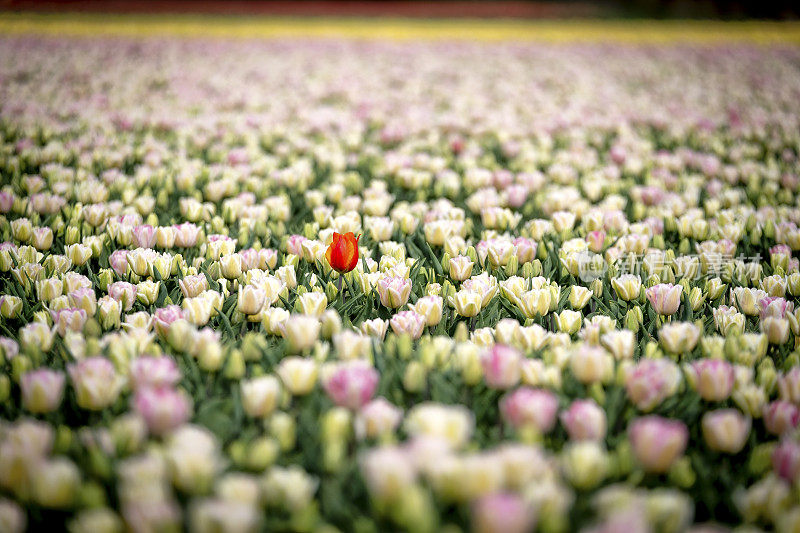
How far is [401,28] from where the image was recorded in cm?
1527

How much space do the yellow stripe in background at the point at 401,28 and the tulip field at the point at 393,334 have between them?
946cm

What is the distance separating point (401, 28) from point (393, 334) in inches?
589

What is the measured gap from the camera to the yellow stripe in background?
1291cm

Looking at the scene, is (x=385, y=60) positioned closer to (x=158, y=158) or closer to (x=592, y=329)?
(x=158, y=158)

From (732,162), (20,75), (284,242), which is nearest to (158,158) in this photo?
(284,242)

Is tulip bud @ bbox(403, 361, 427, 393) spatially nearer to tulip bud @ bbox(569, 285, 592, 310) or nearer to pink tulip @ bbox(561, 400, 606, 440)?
pink tulip @ bbox(561, 400, 606, 440)

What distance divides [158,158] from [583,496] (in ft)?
10.5

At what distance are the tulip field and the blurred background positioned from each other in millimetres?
15002

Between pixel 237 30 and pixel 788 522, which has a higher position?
pixel 237 30

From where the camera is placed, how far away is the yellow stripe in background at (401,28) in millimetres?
12906

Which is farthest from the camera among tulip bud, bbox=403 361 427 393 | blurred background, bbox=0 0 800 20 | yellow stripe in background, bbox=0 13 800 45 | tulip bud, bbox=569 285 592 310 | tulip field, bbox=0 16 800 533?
blurred background, bbox=0 0 800 20

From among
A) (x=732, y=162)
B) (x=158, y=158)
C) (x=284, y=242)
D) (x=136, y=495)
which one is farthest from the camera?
(x=732, y=162)

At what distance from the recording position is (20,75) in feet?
22.7

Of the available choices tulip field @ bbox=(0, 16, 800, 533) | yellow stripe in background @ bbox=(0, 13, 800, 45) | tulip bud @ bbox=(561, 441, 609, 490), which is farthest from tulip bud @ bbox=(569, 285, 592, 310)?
yellow stripe in background @ bbox=(0, 13, 800, 45)
